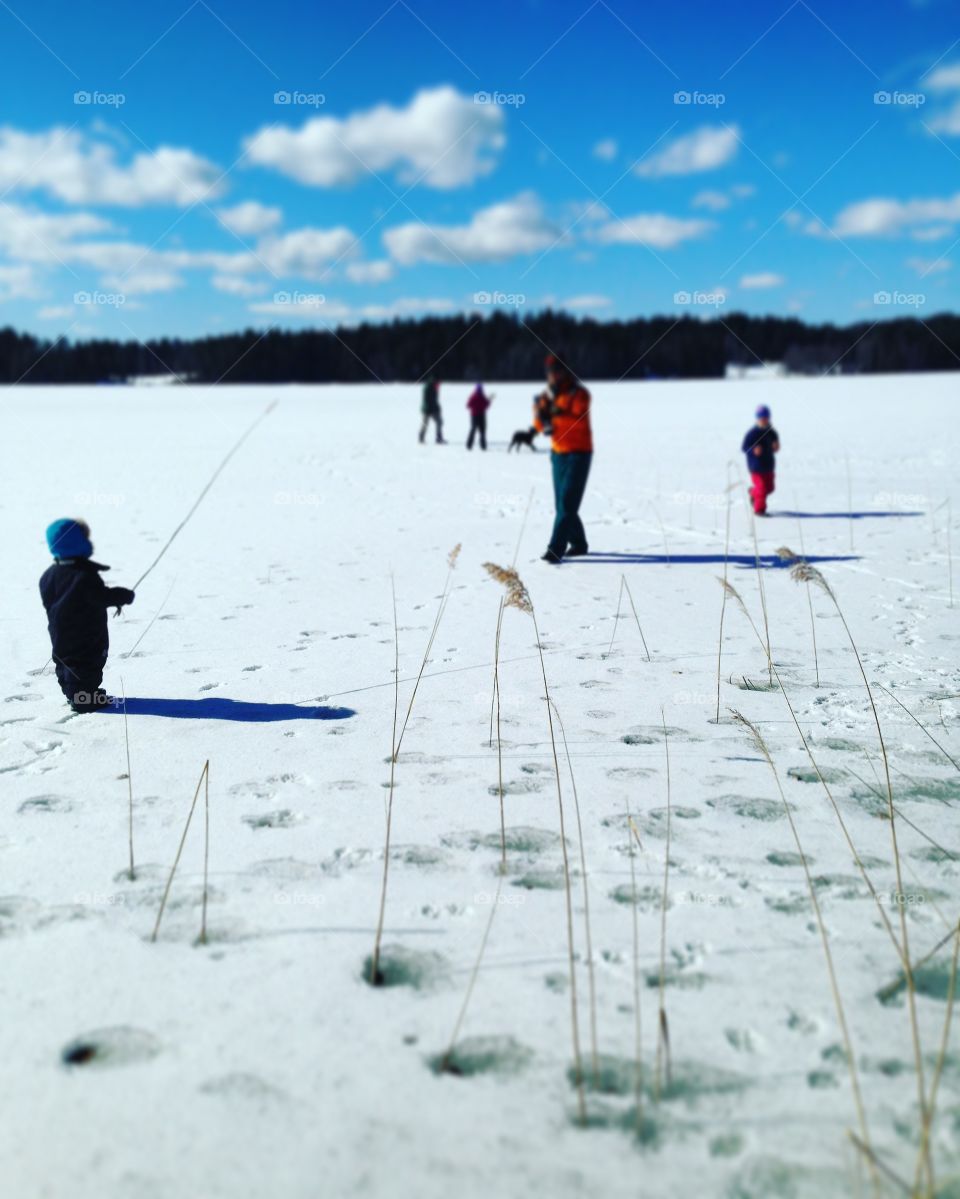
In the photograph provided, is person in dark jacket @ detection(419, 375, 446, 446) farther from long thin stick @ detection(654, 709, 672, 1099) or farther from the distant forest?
the distant forest

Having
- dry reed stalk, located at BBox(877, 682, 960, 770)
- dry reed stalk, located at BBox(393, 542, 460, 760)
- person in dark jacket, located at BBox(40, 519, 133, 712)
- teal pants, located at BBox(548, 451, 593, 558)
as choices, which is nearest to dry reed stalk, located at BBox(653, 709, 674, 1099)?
dry reed stalk, located at BBox(393, 542, 460, 760)

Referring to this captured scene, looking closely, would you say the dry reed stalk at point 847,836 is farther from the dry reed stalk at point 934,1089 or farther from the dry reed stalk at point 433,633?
the dry reed stalk at point 433,633

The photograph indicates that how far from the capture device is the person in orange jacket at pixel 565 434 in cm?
816

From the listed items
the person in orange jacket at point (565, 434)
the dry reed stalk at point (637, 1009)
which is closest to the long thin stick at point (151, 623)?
the person in orange jacket at point (565, 434)

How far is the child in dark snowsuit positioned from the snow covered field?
3.54m

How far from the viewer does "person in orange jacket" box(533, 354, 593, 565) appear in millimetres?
8156

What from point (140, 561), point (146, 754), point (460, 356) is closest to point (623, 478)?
point (140, 561)

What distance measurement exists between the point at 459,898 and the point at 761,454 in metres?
9.02

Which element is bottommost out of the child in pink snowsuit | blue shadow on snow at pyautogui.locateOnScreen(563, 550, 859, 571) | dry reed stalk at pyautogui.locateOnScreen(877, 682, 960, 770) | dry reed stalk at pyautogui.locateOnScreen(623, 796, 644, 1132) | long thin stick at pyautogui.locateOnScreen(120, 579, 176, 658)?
dry reed stalk at pyautogui.locateOnScreen(623, 796, 644, 1132)

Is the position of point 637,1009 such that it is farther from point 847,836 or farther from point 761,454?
point 761,454

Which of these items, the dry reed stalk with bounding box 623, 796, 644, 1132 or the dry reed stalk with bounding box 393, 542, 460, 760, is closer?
the dry reed stalk with bounding box 623, 796, 644, 1132

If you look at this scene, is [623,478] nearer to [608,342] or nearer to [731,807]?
[731,807]

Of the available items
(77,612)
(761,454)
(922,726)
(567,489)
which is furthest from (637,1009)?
(761,454)

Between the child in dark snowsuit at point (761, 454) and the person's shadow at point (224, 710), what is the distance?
734cm
